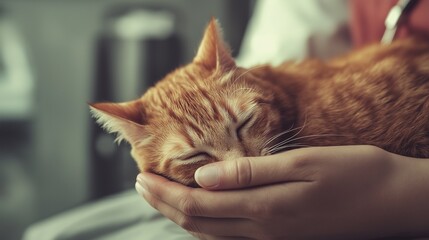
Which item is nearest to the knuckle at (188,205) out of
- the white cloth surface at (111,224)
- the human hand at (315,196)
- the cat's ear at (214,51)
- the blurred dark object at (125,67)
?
the human hand at (315,196)

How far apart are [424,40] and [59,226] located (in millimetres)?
899

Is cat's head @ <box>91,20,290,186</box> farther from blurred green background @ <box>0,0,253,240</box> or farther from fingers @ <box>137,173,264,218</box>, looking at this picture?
blurred green background @ <box>0,0,253,240</box>

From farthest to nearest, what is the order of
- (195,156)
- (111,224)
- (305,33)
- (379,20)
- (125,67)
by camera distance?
1. (125,67)
2. (305,33)
3. (379,20)
4. (111,224)
5. (195,156)

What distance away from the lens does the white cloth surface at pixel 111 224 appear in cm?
96

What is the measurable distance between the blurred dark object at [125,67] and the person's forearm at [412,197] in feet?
5.69

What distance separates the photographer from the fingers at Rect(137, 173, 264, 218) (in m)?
0.75

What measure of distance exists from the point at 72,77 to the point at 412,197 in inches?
85.8

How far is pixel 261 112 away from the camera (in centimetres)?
85

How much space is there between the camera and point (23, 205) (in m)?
2.54

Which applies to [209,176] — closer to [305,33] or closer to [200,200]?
[200,200]

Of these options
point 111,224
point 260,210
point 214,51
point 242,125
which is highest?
point 214,51

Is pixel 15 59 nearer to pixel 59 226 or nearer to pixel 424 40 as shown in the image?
pixel 59 226

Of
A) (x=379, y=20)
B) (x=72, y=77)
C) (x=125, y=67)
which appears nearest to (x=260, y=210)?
(x=379, y=20)

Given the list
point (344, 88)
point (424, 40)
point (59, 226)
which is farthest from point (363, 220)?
point (59, 226)
